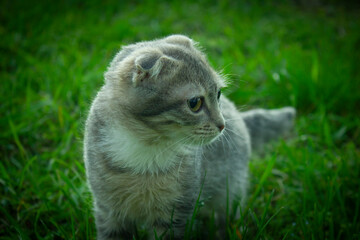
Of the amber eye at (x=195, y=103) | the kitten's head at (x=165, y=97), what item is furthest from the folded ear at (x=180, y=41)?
the amber eye at (x=195, y=103)

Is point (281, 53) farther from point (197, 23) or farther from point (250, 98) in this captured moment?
point (197, 23)

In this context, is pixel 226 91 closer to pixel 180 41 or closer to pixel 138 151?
pixel 180 41

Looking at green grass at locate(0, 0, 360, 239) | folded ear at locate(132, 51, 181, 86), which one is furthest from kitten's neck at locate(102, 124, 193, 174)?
green grass at locate(0, 0, 360, 239)

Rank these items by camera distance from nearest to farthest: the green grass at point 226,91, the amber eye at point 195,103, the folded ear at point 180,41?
the amber eye at point 195,103
the folded ear at point 180,41
the green grass at point 226,91

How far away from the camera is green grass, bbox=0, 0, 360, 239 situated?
110 inches

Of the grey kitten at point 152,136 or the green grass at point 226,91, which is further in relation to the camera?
the green grass at point 226,91

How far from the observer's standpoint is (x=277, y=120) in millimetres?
3637

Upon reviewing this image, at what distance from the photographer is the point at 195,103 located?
2090 millimetres

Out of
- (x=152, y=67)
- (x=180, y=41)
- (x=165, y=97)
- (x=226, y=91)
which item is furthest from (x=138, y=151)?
(x=226, y=91)

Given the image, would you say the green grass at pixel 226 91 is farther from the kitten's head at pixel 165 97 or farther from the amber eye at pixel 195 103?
the amber eye at pixel 195 103

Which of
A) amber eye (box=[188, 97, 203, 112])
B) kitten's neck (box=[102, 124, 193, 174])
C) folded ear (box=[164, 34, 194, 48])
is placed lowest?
kitten's neck (box=[102, 124, 193, 174])

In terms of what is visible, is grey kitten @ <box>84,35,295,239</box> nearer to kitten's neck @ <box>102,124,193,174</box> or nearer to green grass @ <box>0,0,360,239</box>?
kitten's neck @ <box>102,124,193,174</box>

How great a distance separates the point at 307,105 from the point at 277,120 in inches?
41.3

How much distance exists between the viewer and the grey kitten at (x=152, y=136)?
2.03 meters
